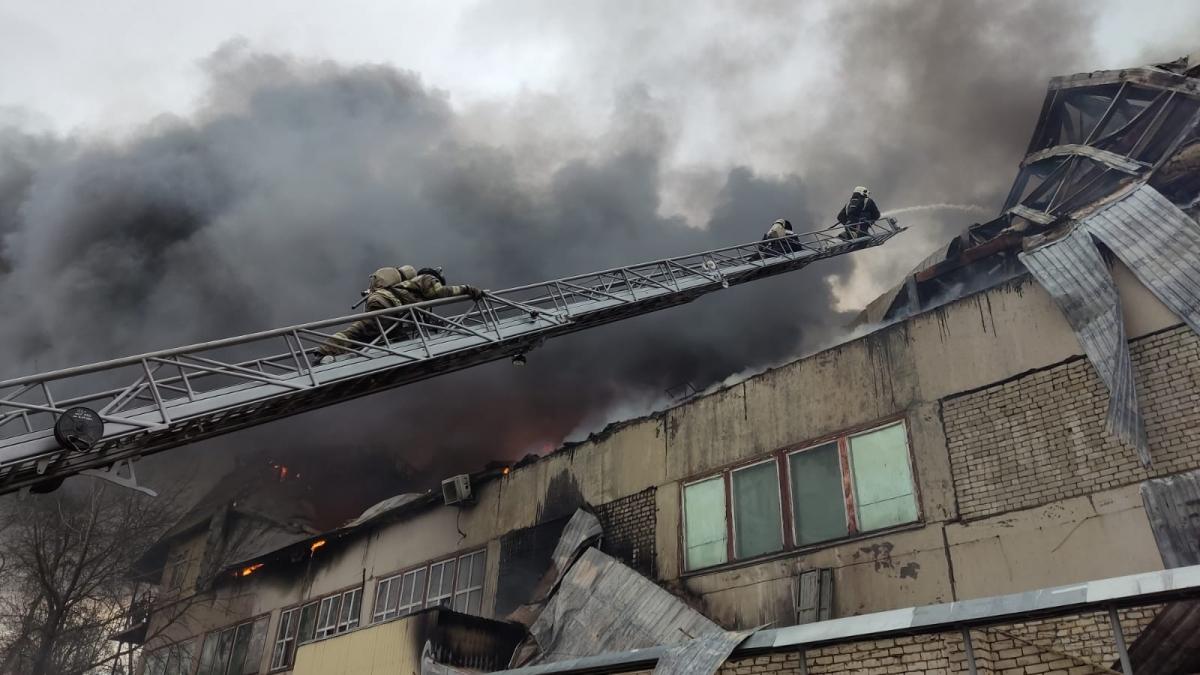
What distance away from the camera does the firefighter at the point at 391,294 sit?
1018 centimetres

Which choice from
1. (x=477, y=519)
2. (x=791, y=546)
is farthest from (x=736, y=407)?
(x=477, y=519)

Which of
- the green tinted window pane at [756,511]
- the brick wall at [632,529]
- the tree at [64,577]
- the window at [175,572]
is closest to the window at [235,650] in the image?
the tree at [64,577]

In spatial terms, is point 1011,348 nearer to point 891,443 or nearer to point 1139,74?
point 891,443

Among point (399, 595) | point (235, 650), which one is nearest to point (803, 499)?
point (399, 595)

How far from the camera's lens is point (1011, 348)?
9.66 metres

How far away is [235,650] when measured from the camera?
781 inches

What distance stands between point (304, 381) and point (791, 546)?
6507 millimetres

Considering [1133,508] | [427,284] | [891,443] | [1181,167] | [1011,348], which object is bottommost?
[1133,508]

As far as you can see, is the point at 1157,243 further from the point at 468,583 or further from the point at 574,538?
the point at 468,583

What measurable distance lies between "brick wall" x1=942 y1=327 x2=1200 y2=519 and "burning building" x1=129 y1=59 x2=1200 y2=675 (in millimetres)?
25

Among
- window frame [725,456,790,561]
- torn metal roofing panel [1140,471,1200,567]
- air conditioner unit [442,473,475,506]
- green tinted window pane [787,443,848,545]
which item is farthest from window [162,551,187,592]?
torn metal roofing panel [1140,471,1200,567]

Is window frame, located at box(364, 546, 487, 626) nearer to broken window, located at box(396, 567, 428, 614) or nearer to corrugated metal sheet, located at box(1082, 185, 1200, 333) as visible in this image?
broken window, located at box(396, 567, 428, 614)

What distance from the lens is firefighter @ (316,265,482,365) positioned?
10.2m

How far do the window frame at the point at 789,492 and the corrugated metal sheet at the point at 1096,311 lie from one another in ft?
7.51
